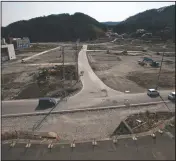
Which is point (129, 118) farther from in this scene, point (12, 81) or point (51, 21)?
point (51, 21)

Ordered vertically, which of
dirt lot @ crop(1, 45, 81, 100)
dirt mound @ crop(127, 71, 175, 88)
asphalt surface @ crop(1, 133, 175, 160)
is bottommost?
dirt lot @ crop(1, 45, 81, 100)

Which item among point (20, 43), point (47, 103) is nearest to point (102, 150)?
point (47, 103)

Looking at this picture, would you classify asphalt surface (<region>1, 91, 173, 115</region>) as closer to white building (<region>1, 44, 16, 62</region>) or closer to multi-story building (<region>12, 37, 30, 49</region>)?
white building (<region>1, 44, 16, 62</region>)

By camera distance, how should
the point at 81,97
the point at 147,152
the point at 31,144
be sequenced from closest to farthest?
the point at 147,152 < the point at 31,144 < the point at 81,97

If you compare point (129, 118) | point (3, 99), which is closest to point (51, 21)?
point (3, 99)

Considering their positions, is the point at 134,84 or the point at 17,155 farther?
the point at 134,84

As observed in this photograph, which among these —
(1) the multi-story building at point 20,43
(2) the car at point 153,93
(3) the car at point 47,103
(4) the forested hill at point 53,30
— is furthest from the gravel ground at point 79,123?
(4) the forested hill at point 53,30

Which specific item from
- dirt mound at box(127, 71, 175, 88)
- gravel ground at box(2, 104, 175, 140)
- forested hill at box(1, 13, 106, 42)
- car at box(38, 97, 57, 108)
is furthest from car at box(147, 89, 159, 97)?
forested hill at box(1, 13, 106, 42)
